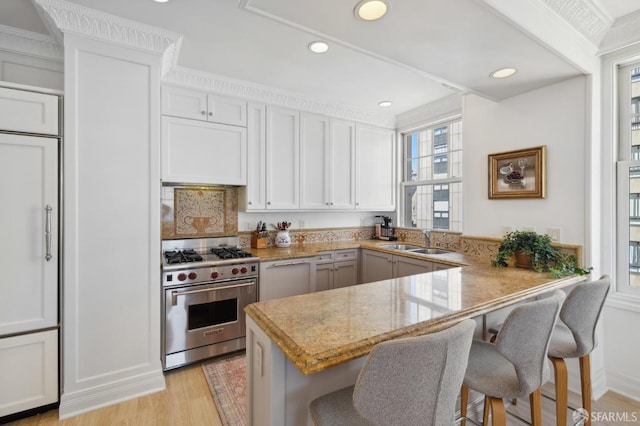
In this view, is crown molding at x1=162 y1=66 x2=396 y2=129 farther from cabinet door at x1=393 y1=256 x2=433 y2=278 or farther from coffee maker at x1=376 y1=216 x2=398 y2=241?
cabinet door at x1=393 y1=256 x2=433 y2=278

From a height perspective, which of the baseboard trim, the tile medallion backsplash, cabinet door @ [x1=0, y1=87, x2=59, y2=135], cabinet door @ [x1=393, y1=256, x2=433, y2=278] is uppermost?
cabinet door @ [x1=0, y1=87, x2=59, y2=135]

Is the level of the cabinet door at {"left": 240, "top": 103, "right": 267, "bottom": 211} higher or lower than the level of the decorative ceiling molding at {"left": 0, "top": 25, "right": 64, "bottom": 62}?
lower

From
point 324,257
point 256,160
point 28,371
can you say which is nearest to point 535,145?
point 324,257

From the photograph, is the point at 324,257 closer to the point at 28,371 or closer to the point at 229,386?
the point at 229,386

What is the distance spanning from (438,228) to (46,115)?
384cm

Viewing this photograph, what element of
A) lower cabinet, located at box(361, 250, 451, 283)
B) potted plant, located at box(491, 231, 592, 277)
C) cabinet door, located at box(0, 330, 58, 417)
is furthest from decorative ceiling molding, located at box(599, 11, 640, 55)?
cabinet door, located at box(0, 330, 58, 417)

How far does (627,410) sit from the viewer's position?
2012 mm

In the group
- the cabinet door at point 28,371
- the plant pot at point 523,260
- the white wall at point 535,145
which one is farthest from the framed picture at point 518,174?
the cabinet door at point 28,371

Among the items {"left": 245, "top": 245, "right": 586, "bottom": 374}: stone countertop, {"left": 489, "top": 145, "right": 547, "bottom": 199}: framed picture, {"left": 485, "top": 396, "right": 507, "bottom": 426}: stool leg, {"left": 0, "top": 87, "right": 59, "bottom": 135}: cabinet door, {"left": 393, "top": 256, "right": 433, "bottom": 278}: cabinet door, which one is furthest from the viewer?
{"left": 393, "top": 256, "right": 433, "bottom": 278}: cabinet door

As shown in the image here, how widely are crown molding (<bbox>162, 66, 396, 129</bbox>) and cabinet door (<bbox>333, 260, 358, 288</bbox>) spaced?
5.93 ft

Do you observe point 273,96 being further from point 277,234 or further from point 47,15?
point 47,15

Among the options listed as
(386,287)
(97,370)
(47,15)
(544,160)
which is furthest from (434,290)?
(47,15)

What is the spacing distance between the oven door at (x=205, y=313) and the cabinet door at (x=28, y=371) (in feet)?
2.29

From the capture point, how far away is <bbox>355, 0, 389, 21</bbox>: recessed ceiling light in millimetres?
1402
